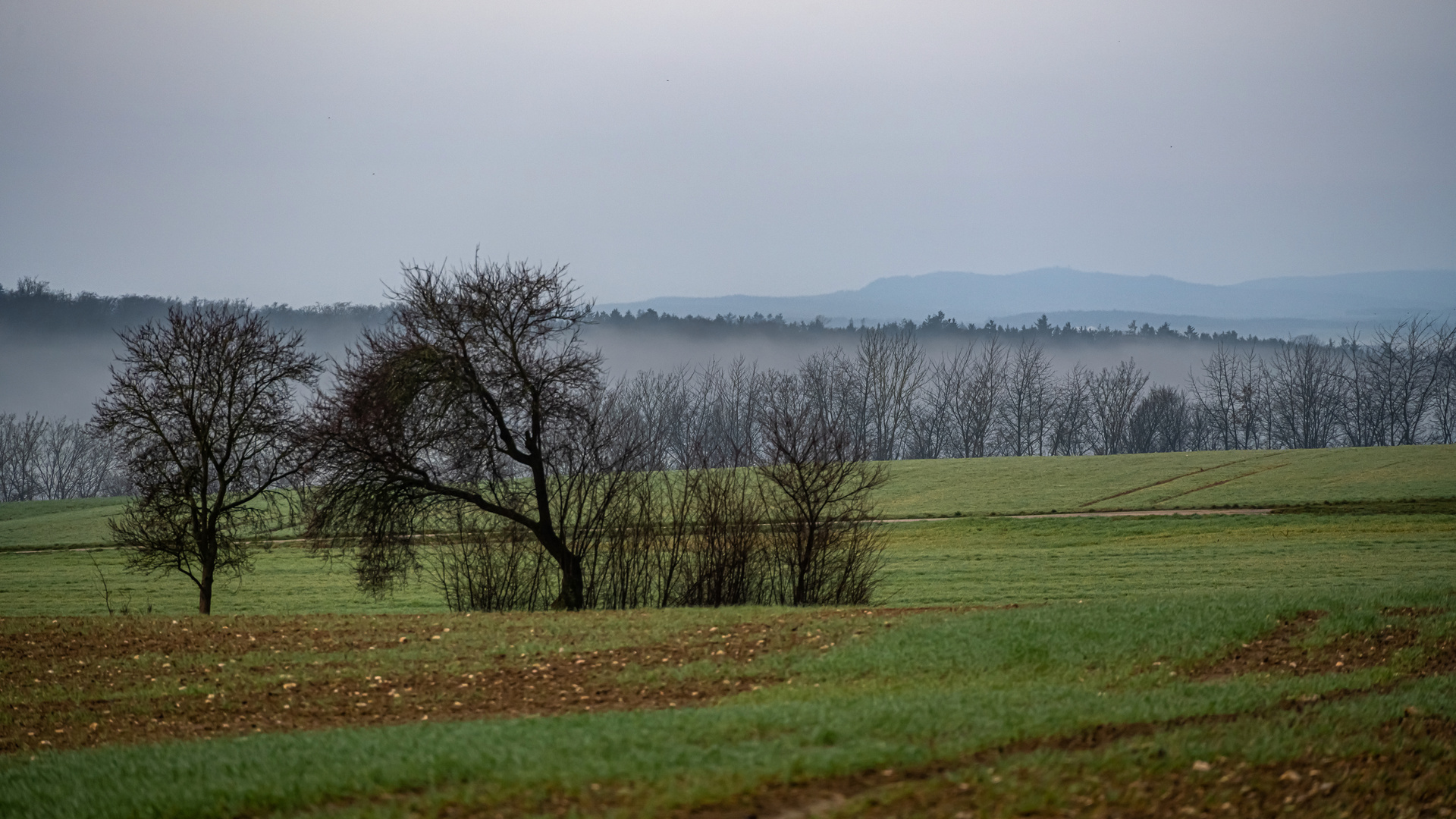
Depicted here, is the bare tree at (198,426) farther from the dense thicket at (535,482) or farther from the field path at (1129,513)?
the field path at (1129,513)

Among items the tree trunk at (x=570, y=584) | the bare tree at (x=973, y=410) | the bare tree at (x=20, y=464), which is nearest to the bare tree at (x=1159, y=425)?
the bare tree at (x=973, y=410)

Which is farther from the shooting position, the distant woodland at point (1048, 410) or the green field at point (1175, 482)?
the distant woodland at point (1048, 410)

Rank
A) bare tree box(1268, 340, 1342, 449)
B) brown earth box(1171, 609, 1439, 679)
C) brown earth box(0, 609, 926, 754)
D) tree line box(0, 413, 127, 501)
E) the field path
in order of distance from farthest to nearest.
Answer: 1. tree line box(0, 413, 127, 501)
2. bare tree box(1268, 340, 1342, 449)
3. the field path
4. brown earth box(1171, 609, 1439, 679)
5. brown earth box(0, 609, 926, 754)

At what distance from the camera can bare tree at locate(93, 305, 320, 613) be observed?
26.1m

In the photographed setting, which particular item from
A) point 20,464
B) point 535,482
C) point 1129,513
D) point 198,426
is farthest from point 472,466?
point 20,464

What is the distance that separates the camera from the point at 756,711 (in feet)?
33.0

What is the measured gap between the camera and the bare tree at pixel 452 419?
2372 centimetres

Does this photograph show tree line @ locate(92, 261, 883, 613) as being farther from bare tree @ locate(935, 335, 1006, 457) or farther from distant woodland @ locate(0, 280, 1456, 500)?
bare tree @ locate(935, 335, 1006, 457)

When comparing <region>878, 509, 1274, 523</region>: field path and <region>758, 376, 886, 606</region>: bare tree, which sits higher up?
<region>758, 376, 886, 606</region>: bare tree

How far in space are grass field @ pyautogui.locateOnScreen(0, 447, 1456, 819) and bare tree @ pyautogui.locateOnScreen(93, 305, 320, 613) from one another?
6530mm

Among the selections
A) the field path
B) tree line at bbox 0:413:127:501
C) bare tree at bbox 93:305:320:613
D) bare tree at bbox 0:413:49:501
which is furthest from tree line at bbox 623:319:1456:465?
bare tree at bbox 93:305:320:613

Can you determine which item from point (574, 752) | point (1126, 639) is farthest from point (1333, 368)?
point (574, 752)

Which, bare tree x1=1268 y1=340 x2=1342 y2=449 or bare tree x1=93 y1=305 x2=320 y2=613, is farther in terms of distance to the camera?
bare tree x1=1268 y1=340 x2=1342 y2=449

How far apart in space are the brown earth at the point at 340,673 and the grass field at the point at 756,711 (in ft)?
0.23
